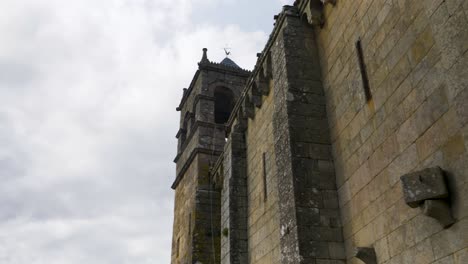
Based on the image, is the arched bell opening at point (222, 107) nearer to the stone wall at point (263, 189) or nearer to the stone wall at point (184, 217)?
the stone wall at point (184, 217)

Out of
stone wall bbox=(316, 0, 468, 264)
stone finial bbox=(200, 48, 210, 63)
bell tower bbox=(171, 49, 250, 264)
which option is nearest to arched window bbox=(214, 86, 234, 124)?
bell tower bbox=(171, 49, 250, 264)

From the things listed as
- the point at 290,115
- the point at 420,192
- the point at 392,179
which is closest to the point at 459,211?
the point at 420,192

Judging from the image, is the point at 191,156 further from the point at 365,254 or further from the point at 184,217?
the point at 365,254

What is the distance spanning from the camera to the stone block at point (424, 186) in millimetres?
4045

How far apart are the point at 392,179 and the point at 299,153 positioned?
6.42 ft

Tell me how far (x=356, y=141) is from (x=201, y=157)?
10913mm

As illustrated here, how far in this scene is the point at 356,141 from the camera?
607cm

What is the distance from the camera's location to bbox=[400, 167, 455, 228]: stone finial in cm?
402

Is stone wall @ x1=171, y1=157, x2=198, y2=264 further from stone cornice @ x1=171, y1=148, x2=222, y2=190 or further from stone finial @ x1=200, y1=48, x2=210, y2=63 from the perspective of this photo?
stone finial @ x1=200, y1=48, x2=210, y2=63

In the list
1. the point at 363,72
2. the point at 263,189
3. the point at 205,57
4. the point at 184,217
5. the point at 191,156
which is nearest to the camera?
the point at 363,72

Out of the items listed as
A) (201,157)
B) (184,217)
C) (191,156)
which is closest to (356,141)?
(201,157)

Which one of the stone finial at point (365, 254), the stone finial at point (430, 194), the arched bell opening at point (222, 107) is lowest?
the stone finial at point (365, 254)

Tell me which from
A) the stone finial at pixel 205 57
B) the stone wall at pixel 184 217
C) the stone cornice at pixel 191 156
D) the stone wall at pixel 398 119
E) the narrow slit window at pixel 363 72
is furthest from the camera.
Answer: the stone finial at pixel 205 57

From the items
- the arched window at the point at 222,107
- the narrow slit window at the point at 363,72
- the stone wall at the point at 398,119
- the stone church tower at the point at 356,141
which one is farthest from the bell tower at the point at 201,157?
the narrow slit window at the point at 363,72
